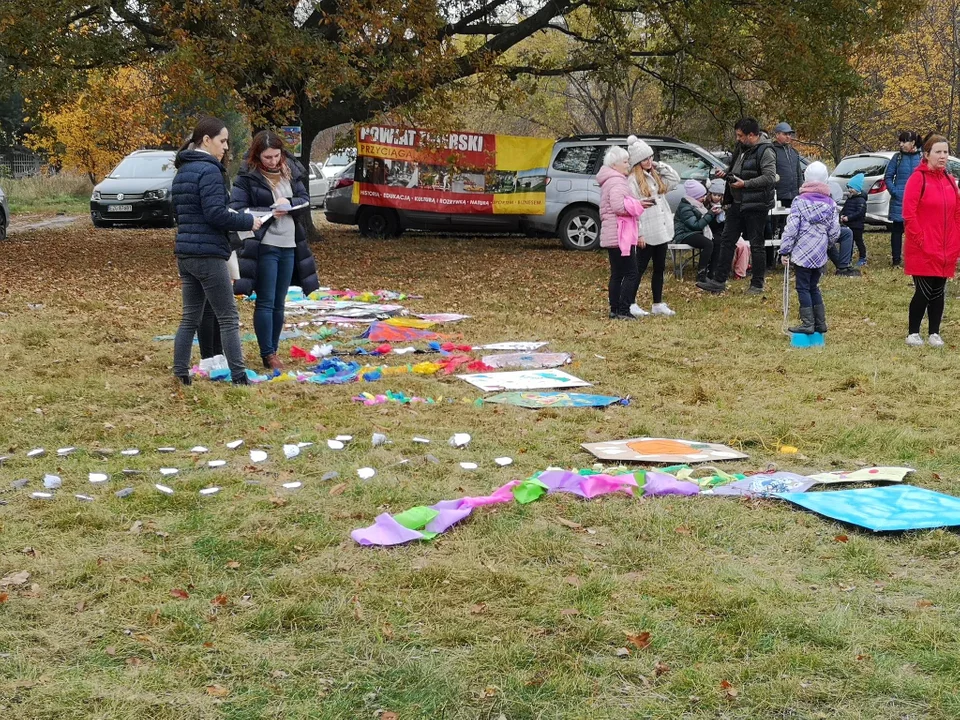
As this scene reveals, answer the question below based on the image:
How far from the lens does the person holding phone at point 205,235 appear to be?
6.81 metres

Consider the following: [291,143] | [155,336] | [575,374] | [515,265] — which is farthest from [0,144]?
[575,374]

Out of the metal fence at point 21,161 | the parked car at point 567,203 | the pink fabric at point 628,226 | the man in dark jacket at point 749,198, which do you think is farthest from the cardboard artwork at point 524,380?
the metal fence at point 21,161

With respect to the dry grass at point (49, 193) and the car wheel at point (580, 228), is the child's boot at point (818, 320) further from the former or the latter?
the dry grass at point (49, 193)

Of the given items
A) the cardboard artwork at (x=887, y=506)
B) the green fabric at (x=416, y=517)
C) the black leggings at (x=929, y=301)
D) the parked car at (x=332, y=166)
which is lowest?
the green fabric at (x=416, y=517)

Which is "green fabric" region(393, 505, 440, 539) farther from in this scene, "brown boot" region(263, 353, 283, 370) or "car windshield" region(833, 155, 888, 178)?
"car windshield" region(833, 155, 888, 178)

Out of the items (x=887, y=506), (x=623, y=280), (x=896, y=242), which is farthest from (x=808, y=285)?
(x=896, y=242)

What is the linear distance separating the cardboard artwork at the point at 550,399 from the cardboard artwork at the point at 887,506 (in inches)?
82.3

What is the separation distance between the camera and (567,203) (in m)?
17.5

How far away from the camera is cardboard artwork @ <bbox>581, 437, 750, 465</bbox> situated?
5480 millimetres

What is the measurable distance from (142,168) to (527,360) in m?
Result: 18.7

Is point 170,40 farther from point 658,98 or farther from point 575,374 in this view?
point 658,98

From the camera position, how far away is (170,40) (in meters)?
15.2

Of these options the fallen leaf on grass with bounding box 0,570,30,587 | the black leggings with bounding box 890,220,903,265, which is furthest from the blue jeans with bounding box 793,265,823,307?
the fallen leaf on grass with bounding box 0,570,30,587

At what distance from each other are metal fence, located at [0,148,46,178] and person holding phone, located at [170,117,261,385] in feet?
119
